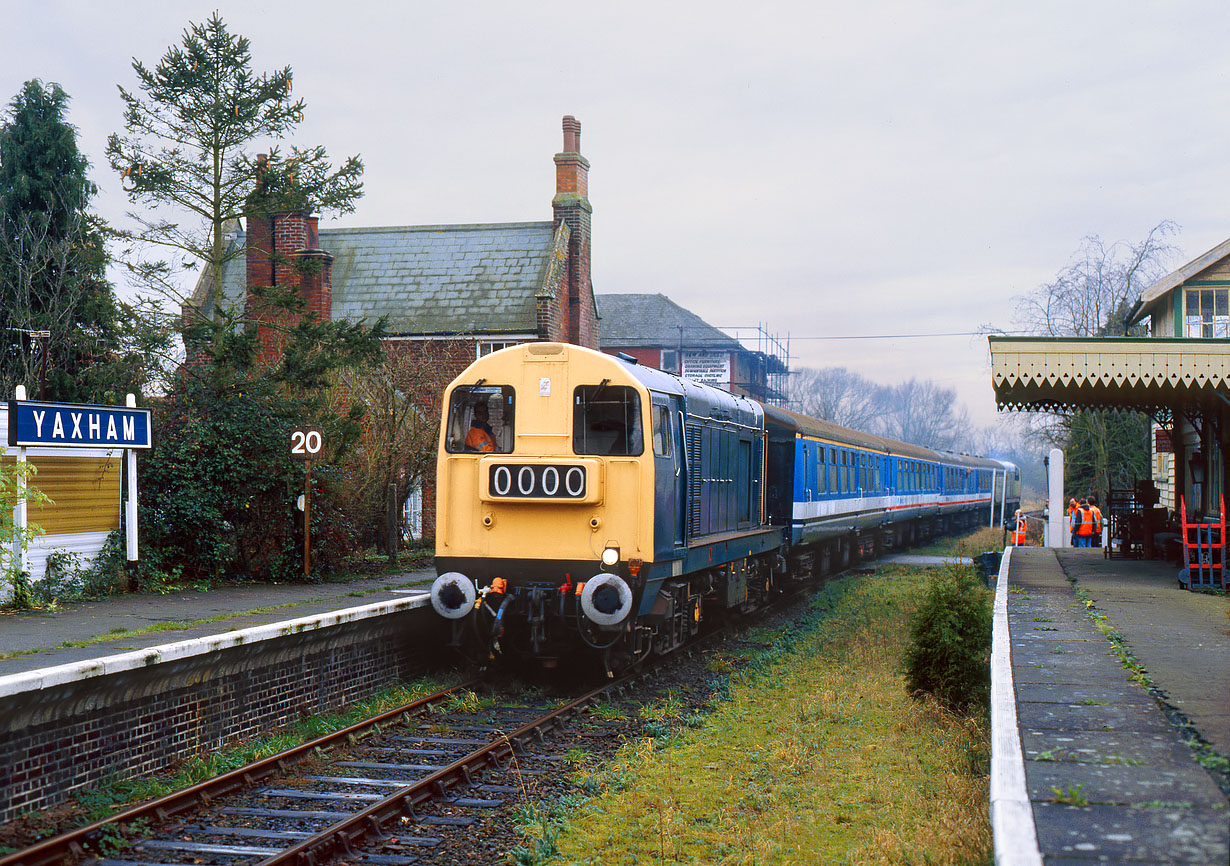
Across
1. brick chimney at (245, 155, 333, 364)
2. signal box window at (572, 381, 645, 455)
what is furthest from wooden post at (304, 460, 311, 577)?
brick chimney at (245, 155, 333, 364)

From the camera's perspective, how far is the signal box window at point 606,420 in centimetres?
1057

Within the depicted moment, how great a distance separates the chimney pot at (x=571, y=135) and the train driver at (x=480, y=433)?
19571 millimetres

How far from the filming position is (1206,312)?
87.7 ft

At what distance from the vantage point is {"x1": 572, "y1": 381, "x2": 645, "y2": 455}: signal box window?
10.6 meters

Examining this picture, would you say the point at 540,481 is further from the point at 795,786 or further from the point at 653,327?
the point at 653,327

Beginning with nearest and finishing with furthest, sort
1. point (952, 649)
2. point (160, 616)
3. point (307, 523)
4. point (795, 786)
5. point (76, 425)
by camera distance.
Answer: point (795, 786) → point (952, 649) → point (160, 616) → point (76, 425) → point (307, 523)

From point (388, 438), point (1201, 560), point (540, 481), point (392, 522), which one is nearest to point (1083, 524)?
point (1201, 560)

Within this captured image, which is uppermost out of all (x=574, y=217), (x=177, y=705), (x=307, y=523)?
(x=574, y=217)

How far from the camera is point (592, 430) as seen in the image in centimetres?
1073

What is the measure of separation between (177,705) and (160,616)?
373cm

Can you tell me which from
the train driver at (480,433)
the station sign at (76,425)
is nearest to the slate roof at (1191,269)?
the train driver at (480,433)

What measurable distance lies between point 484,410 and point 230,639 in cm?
344

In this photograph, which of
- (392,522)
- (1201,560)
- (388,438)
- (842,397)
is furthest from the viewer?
(842,397)

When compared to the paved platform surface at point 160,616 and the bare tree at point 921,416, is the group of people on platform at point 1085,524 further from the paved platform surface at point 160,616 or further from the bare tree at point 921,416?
the bare tree at point 921,416
